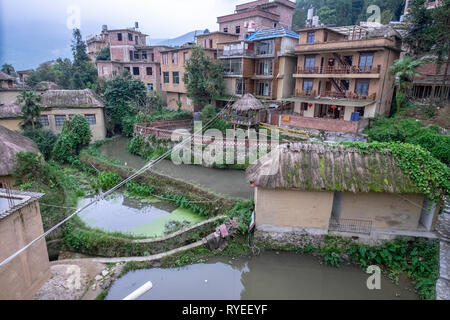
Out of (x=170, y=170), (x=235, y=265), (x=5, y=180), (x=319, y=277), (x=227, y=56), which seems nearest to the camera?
(x=319, y=277)

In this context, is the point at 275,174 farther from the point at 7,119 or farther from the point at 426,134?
the point at 7,119

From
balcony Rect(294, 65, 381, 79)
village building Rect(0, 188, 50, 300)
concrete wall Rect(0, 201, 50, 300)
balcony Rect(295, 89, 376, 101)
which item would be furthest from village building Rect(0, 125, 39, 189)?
balcony Rect(294, 65, 381, 79)

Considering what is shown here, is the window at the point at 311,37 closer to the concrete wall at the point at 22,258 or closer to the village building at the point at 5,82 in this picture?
the concrete wall at the point at 22,258

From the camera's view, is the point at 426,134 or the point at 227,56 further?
the point at 227,56

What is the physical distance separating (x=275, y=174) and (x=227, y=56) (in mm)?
21671

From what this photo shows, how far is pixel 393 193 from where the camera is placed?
1088 centimetres

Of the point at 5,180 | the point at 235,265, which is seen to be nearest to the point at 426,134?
the point at 235,265

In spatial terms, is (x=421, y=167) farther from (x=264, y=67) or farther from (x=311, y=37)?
(x=264, y=67)

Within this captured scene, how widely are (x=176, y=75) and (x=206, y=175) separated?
19.1 meters

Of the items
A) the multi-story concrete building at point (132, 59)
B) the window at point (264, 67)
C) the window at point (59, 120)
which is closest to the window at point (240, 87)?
the window at point (264, 67)

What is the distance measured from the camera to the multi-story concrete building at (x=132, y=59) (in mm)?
37062

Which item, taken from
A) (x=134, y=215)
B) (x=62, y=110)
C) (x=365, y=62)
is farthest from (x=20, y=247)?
(x=365, y=62)

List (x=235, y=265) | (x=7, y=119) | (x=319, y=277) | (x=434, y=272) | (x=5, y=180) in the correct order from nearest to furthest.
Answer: (x=434, y=272)
(x=319, y=277)
(x=235, y=265)
(x=5, y=180)
(x=7, y=119)

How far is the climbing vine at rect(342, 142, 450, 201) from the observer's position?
10148 mm
